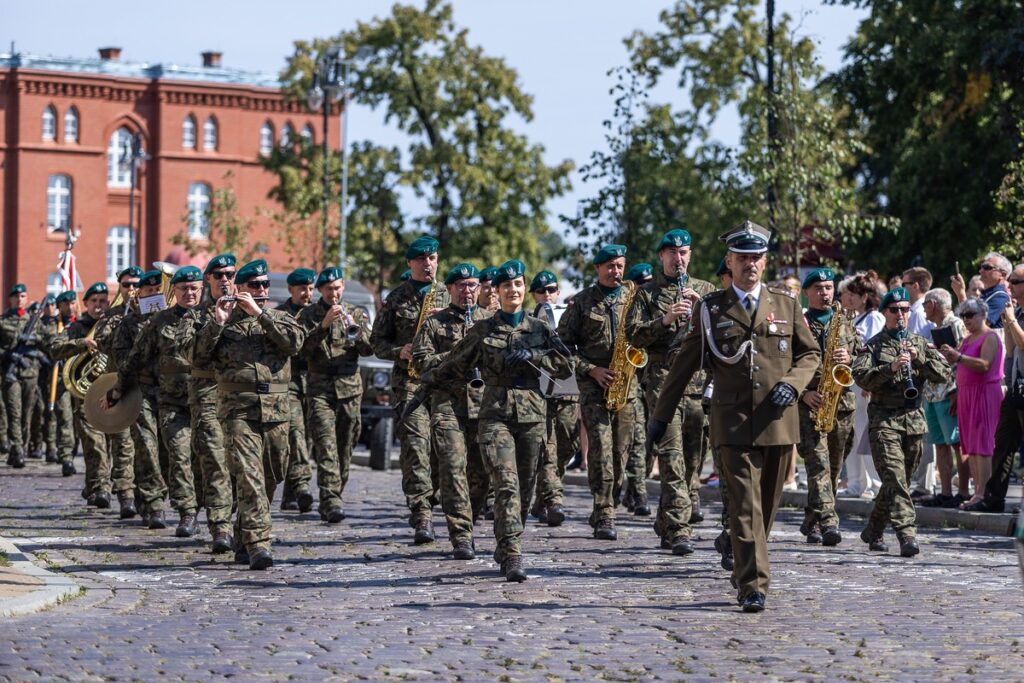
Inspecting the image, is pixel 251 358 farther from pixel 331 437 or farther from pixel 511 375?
pixel 331 437

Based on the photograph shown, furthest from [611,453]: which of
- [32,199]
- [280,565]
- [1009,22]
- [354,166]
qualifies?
[32,199]

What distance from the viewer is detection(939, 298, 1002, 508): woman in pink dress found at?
15.9 meters

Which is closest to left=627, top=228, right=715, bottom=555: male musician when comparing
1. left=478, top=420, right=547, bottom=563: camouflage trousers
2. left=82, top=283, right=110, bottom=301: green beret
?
left=478, top=420, right=547, bottom=563: camouflage trousers

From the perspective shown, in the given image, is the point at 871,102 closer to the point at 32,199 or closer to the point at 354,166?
the point at 354,166

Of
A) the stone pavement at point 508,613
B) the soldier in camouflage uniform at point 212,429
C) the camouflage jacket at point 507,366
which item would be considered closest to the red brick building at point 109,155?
the soldier in camouflage uniform at point 212,429

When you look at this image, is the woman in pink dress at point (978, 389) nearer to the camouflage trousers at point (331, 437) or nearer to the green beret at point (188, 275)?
the camouflage trousers at point (331, 437)

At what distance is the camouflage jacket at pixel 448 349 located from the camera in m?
13.6

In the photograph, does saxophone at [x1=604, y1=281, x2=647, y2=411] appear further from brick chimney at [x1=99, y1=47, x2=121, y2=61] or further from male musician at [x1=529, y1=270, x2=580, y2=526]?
brick chimney at [x1=99, y1=47, x2=121, y2=61]

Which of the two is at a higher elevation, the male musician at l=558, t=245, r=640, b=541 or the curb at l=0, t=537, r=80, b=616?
the male musician at l=558, t=245, r=640, b=541

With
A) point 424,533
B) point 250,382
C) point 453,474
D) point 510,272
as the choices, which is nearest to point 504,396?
point 510,272

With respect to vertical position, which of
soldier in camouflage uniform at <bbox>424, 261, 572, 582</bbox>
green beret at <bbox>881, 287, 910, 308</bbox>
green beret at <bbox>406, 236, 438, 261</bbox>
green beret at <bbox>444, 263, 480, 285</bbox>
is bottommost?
soldier in camouflage uniform at <bbox>424, 261, 572, 582</bbox>

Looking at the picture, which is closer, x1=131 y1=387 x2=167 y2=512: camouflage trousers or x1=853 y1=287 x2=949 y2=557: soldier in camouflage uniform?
x1=853 y1=287 x2=949 y2=557: soldier in camouflage uniform

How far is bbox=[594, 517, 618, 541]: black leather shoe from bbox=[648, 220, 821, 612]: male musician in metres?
3.46

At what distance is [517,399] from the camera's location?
40.8 ft
